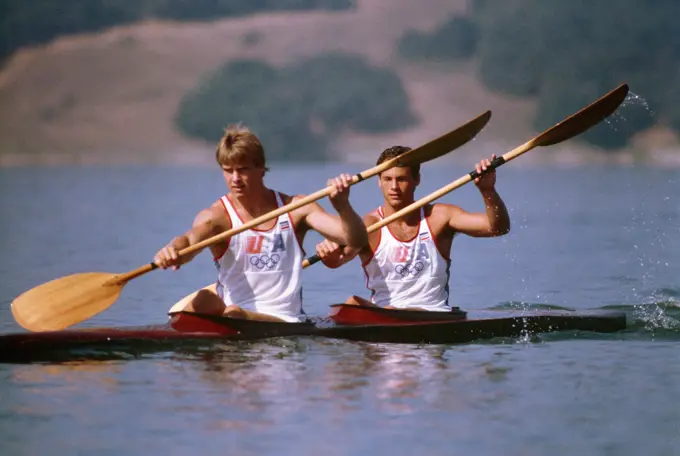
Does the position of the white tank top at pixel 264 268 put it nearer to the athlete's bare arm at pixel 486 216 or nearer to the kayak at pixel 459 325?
the kayak at pixel 459 325

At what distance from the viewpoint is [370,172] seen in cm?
942

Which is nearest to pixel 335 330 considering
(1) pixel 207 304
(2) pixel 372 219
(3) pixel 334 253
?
(3) pixel 334 253

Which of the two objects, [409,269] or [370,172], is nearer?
[370,172]

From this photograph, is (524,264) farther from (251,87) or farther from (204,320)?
(251,87)

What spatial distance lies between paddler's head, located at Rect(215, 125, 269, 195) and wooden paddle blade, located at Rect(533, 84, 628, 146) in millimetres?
2184

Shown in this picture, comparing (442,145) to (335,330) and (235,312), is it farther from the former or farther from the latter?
(235,312)

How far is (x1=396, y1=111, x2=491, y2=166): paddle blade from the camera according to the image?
9852 millimetres

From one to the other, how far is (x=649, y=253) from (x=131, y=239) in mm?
6978

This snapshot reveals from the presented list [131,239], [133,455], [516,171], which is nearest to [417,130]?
[516,171]

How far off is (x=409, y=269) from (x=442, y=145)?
33.4 inches

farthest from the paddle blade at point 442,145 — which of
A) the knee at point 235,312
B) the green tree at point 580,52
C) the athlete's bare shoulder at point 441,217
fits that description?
the green tree at point 580,52

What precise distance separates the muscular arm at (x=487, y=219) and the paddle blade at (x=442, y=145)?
1.34ft

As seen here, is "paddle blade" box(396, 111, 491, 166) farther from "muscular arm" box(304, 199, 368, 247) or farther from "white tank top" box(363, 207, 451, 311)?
"muscular arm" box(304, 199, 368, 247)

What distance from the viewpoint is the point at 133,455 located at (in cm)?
730
